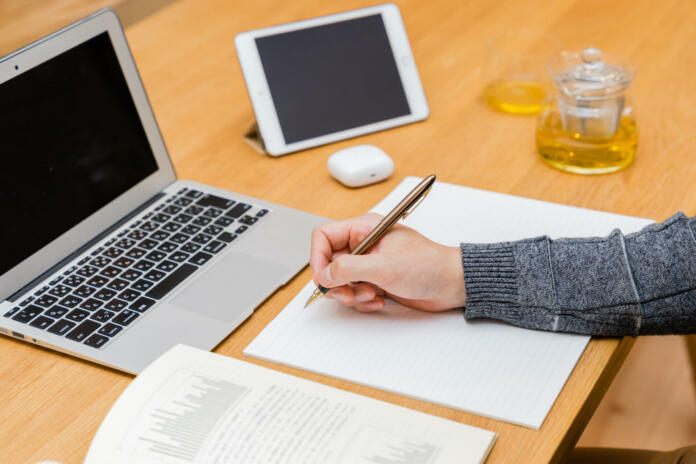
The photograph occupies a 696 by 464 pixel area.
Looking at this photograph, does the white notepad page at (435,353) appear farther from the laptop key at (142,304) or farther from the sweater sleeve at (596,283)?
the laptop key at (142,304)

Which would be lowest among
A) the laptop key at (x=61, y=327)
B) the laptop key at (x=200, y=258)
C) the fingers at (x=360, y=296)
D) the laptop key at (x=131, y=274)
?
the fingers at (x=360, y=296)

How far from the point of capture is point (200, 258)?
0.91 metres

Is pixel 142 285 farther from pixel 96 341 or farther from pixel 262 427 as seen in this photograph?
pixel 262 427

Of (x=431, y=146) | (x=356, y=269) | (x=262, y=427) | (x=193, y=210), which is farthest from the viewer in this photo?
(x=431, y=146)

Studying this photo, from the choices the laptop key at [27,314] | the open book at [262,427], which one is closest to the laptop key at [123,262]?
the laptop key at [27,314]

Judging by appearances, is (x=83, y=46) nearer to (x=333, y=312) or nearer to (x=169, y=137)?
(x=169, y=137)

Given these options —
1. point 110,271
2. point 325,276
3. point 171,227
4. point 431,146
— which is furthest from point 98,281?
point 431,146

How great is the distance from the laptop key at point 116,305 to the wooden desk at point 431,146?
0.23ft

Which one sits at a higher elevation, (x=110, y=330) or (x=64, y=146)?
(x=64, y=146)

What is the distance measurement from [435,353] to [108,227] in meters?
0.45

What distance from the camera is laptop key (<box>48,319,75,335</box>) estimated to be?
0.80 metres

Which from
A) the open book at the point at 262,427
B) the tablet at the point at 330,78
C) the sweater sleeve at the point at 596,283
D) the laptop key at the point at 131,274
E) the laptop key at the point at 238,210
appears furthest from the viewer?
the tablet at the point at 330,78

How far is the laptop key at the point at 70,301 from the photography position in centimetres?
83

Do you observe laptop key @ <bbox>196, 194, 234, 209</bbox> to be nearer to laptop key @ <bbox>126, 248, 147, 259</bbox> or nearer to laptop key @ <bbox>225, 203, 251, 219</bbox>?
laptop key @ <bbox>225, 203, 251, 219</bbox>
